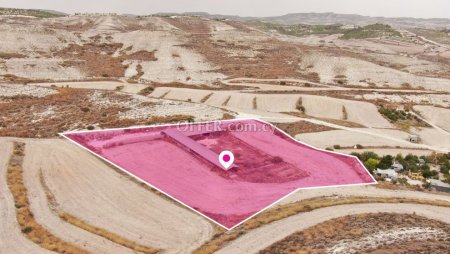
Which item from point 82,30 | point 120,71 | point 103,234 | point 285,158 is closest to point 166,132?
point 285,158

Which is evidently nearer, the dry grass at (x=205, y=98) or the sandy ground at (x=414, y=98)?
the dry grass at (x=205, y=98)

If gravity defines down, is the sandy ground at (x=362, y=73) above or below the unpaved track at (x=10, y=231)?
above

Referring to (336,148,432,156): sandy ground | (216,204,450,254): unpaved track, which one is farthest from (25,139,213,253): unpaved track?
(336,148,432,156): sandy ground

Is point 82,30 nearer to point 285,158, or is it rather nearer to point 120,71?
point 120,71

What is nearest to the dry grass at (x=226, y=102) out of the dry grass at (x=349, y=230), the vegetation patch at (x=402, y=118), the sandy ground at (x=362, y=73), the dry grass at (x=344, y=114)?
the dry grass at (x=344, y=114)

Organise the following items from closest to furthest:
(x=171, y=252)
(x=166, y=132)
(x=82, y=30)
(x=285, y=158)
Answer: (x=171, y=252), (x=285, y=158), (x=166, y=132), (x=82, y=30)

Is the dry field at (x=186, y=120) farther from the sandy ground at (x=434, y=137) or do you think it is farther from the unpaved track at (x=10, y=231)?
the sandy ground at (x=434, y=137)
